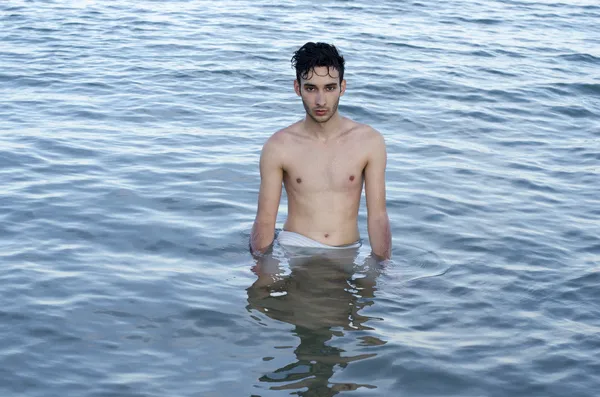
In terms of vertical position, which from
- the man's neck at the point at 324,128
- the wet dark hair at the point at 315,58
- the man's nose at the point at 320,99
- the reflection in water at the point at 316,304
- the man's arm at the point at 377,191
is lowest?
the reflection in water at the point at 316,304

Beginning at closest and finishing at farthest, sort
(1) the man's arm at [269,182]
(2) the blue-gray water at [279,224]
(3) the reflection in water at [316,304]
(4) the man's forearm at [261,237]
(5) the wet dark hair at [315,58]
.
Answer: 1. (3) the reflection in water at [316,304]
2. (2) the blue-gray water at [279,224]
3. (5) the wet dark hair at [315,58]
4. (1) the man's arm at [269,182]
5. (4) the man's forearm at [261,237]

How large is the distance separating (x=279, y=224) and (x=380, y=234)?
1.67m

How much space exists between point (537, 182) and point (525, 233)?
1729 mm

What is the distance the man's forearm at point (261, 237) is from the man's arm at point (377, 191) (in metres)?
0.80

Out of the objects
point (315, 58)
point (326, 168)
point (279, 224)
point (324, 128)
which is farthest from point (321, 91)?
point (279, 224)

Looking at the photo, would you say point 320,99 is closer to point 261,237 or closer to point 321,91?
point 321,91

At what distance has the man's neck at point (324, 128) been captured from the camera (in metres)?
7.14

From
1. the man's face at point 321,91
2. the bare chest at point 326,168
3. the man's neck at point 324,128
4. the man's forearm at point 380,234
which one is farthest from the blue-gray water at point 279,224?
the man's face at point 321,91

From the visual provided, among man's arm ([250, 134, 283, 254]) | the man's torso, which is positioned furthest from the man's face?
man's arm ([250, 134, 283, 254])

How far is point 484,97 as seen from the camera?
1380 centimetres

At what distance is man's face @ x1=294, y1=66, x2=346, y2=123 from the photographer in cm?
671

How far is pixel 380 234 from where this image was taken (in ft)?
23.6

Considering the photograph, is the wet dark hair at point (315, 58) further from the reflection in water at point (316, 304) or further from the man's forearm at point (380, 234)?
the reflection in water at point (316, 304)

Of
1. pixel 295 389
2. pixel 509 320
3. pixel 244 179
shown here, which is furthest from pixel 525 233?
pixel 295 389
